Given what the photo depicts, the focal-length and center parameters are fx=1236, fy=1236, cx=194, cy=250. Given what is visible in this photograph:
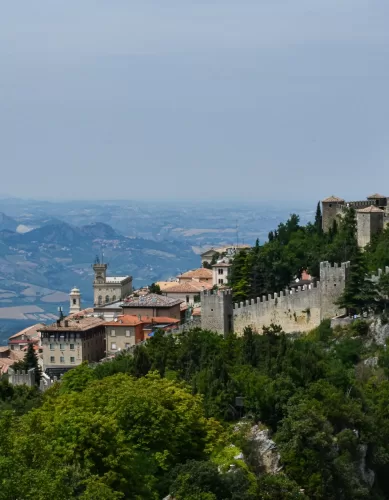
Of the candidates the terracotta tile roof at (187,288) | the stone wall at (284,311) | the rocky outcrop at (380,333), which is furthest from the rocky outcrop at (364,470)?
the terracotta tile roof at (187,288)

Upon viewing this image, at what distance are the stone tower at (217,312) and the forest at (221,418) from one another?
6.67ft

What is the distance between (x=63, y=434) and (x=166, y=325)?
112 ft

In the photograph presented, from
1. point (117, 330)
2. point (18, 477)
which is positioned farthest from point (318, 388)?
point (117, 330)

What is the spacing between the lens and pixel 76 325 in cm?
7300

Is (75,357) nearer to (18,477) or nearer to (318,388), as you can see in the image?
(318,388)

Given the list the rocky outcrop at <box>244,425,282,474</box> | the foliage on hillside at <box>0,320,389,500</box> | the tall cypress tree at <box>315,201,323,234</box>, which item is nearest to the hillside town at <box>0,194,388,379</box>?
the tall cypress tree at <box>315,201,323,234</box>

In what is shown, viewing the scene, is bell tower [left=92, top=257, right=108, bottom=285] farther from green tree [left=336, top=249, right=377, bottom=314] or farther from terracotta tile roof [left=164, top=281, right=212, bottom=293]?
green tree [left=336, top=249, right=377, bottom=314]

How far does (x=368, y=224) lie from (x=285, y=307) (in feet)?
40.2

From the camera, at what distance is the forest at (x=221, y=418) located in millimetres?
36719

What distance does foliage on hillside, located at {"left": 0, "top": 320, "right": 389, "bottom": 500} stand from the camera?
3641cm

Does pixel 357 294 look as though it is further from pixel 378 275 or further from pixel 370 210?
pixel 370 210

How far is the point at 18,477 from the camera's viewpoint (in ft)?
100

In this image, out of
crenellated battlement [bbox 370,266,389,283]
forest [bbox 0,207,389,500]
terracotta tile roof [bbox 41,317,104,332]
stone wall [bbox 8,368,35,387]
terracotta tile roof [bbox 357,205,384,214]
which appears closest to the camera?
forest [bbox 0,207,389,500]

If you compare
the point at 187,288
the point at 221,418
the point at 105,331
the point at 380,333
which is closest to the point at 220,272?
the point at 187,288
